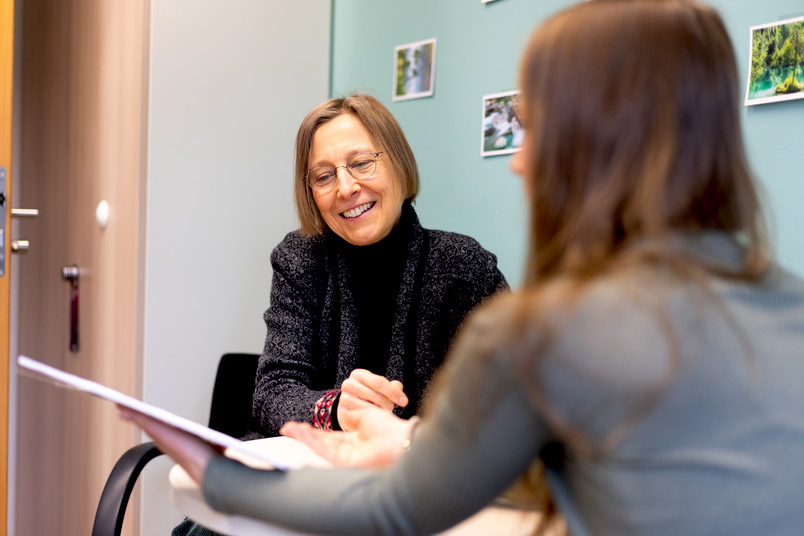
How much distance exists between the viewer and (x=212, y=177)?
6.62ft

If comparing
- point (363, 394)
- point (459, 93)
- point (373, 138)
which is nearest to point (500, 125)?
point (459, 93)

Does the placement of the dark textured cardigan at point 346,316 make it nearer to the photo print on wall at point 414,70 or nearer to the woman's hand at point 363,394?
the woman's hand at point 363,394

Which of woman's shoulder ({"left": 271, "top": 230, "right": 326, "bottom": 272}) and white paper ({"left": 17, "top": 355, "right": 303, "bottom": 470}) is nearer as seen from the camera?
white paper ({"left": 17, "top": 355, "right": 303, "bottom": 470})

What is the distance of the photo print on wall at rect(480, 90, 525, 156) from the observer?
69.5 inches

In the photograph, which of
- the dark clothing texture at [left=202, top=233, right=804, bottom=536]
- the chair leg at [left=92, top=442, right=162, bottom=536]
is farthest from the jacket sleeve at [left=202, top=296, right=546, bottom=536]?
the chair leg at [left=92, top=442, right=162, bottom=536]

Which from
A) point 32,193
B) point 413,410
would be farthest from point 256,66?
point 32,193

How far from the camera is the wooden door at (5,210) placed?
5.61 ft

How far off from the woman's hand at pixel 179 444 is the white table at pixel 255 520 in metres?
0.04

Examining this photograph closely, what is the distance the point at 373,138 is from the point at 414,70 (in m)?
0.43

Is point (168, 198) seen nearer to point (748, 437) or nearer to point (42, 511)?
point (42, 511)

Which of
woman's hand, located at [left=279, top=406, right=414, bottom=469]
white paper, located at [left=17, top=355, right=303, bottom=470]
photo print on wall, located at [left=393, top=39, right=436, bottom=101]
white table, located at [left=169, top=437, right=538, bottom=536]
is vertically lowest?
white table, located at [left=169, top=437, right=538, bottom=536]

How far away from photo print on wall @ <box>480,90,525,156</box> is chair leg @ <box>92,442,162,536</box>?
1000 millimetres

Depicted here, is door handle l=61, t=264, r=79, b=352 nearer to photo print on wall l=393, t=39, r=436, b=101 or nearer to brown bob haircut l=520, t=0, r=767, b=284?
photo print on wall l=393, t=39, r=436, b=101

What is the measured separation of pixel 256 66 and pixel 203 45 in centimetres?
16
